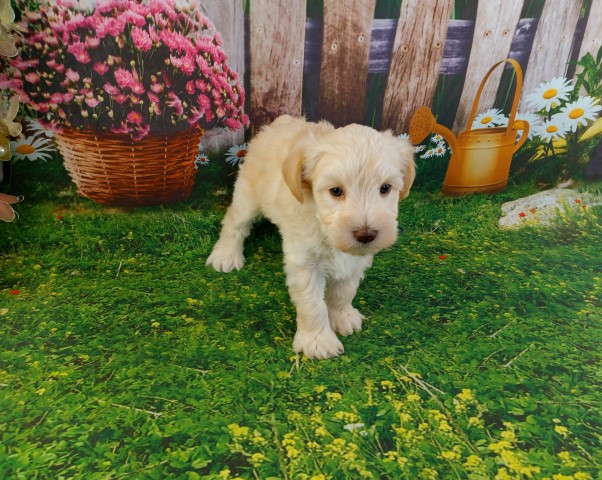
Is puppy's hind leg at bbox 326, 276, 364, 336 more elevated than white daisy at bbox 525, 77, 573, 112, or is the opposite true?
white daisy at bbox 525, 77, 573, 112

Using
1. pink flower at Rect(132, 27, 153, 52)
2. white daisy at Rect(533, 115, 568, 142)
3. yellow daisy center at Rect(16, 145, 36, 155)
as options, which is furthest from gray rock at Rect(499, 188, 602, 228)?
yellow daisy center at Rect(16, 145, 36, 155)

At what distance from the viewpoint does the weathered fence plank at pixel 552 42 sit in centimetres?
317

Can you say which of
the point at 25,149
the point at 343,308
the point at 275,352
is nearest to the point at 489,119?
the point at 343,308

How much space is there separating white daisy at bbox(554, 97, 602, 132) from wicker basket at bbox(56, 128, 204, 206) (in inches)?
103

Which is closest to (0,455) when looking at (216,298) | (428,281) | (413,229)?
(216,298)

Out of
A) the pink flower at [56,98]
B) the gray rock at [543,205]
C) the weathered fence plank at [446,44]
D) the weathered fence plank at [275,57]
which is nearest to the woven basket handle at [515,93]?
the weathered fence plank at [446,44]

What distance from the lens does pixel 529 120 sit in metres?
3.47

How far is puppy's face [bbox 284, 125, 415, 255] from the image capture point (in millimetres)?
1995

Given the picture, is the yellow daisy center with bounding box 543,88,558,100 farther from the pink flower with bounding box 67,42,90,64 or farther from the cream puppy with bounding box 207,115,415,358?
the pink flower with bounding box 67,42,90,64

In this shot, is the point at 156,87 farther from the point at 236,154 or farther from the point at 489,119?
the point at 489,119

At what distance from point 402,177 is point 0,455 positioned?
2.00 m

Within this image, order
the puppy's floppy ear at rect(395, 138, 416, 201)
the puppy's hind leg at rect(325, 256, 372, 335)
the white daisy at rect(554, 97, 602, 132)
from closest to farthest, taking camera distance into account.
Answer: the puppy's floppy ear at rect(395, 138, 416, 201) < the puppy's hind leg at rect(325, 256, 372, 335) < the white daisy at rect(554, 97, 602, 132)

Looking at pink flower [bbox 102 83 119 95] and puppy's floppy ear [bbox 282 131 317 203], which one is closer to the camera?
puppy's floppy ear [bbox 282 131 317 203]

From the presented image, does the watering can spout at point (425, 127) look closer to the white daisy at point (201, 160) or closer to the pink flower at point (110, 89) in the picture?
the white daisy at point (201, 160)
